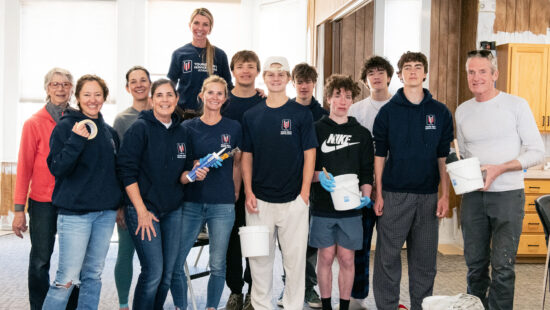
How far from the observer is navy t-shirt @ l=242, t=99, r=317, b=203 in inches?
112

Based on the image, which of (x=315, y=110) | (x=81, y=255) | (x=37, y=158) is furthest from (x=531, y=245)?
(x=37, y=158)

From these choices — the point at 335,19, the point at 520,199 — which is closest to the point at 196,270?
the point at 520,199

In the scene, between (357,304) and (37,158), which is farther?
(357,304)

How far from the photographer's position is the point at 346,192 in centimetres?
279

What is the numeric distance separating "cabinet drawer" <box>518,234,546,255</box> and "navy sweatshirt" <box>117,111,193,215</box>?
359 cm

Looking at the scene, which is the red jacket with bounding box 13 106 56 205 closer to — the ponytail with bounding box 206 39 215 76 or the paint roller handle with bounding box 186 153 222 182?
the paint roller handle with bounding box 186 153 222 182

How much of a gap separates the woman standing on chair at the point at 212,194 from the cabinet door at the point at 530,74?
332cm

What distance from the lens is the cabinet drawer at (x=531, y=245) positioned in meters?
4.79

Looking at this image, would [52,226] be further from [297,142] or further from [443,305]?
[443,305]

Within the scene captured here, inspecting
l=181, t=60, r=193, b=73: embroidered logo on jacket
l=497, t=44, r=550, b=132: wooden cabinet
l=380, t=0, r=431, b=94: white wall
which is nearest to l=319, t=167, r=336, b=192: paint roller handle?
l=181, t=60, r=193, b=73: embroidered logo on jacket

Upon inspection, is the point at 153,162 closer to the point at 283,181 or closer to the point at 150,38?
the point at 283,181

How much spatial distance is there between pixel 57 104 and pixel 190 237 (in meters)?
1.04

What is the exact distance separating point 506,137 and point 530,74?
260cm

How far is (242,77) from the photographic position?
3.19 metres
